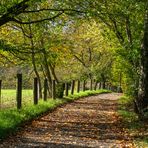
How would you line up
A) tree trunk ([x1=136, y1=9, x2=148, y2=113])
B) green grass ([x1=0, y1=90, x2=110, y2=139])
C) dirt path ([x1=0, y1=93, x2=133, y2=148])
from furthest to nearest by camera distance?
1. tree trunk ([x1=136, y1=9, x2=148, y2=113])
2. green grass ([x1=0, y1=90, x2=110, y2=139])
3. dirt path ([x1=0, y1=93, x2=133, y2=148])

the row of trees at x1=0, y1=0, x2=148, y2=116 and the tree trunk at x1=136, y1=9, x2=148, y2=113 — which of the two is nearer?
the row of trees at x1=0, y1=0, x2=148, y2=116

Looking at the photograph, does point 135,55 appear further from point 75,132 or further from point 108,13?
point 75,132

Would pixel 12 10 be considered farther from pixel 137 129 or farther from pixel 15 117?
pixel 137 129

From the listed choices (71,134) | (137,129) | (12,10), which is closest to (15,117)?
(71,134)

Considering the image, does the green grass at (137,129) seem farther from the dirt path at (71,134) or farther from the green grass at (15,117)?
the green grass at (15,117)

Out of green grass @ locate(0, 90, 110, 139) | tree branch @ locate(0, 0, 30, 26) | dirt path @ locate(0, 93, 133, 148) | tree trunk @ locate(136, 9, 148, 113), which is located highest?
tree branch @ locate(0, 0, 30, 26)

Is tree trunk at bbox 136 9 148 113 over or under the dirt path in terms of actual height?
over

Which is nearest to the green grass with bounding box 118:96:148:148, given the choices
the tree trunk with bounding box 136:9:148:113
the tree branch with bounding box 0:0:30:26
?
the tree trunk with bounding box 136:9:148:113

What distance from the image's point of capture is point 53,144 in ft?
45.0

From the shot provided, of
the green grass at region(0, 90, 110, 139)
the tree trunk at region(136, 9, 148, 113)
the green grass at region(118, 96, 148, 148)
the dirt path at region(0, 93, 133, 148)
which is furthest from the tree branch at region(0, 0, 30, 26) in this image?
the green grass at region(118, 96, 148, 148)

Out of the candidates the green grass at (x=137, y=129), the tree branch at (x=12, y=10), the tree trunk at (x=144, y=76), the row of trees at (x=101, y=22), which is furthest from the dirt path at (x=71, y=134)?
the tree branch at (x=12, y=10)

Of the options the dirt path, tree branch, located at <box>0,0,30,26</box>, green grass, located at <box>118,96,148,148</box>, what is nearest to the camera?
the dirt path

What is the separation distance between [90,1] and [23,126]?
622 cm

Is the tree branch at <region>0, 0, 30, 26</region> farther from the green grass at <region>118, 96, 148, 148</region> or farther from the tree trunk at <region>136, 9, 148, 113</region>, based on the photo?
the green grass at <region>118, 96, 148, 148</region>
